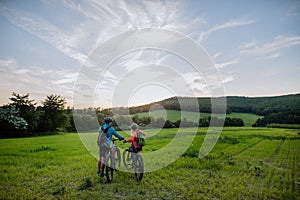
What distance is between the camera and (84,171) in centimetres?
866

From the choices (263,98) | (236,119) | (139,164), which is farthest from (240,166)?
(263,98)

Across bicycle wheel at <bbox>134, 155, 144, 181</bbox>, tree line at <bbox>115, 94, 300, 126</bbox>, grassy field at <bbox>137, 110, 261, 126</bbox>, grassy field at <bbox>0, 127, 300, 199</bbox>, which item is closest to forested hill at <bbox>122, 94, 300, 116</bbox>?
tree line at <bbox>115, 94, 300, 126</bbox>

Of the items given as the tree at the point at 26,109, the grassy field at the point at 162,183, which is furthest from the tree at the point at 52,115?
the grassy field at the point at 162,183

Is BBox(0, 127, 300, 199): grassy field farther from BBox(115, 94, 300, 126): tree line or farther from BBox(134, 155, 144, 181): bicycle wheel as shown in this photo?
BBox(115, 94, 300, 126): tree line

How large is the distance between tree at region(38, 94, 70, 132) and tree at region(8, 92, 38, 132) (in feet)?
9.42

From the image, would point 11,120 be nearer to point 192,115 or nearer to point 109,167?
point 192,115

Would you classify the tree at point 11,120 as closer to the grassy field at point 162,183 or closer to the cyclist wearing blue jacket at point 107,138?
the grassy field at point 162,183

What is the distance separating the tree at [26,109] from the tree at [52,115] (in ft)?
9.42

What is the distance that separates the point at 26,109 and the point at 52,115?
6300 mm

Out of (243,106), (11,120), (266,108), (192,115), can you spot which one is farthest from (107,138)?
(243,106)

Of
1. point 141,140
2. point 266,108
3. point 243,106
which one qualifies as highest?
point 243,106

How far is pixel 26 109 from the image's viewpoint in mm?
39031

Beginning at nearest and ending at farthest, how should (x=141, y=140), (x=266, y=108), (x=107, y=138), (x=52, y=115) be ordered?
(x=107, y=138)
(x=141, y=140)
(x=266, y=108)
(x=52, y=115)

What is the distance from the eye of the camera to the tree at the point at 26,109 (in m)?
37.3
